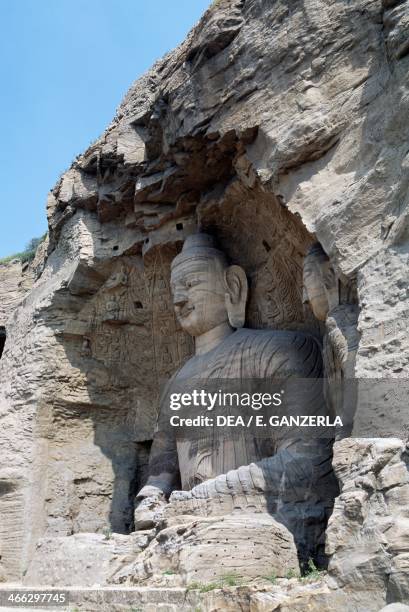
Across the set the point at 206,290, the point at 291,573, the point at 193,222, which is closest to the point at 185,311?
the point at 206,290

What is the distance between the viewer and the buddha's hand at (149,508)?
604 cm

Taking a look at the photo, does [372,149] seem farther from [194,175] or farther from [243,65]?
[194,175]

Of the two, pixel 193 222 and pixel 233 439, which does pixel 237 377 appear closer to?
pixel 233 439

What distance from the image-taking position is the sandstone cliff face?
4918 millimetres

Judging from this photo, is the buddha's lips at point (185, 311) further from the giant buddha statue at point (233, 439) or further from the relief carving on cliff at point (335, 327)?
the relief carving on cliff at point (335, 327)

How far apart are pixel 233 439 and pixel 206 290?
1.54 meters

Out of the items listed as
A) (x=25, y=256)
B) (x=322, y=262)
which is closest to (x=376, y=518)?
(x=322, y=262)

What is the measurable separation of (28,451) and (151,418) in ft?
→ 4.40

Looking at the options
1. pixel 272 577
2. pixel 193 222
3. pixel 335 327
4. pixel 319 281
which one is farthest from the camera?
pixel 193 222

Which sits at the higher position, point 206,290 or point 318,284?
point 206,290

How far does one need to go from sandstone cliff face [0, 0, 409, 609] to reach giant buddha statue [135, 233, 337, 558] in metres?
0.34

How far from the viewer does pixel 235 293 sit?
7.28 metres

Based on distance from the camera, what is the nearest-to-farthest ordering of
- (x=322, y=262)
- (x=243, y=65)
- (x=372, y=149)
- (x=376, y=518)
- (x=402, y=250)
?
(x=376, y=518) < (x=402, y=250) < (x=372, y=149) < (x=322, y=262) < (x=243, y=65)

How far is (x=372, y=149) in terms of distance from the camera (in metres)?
5.02
